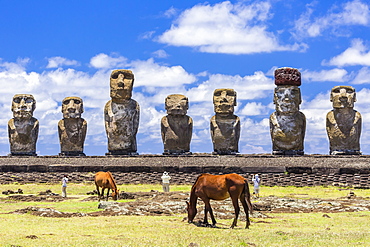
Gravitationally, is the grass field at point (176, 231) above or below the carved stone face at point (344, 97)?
below

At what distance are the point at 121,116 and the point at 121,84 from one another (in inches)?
79.5

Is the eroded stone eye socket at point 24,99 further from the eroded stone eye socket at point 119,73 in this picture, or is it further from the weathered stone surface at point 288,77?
the weathered stone surface at point 288,77

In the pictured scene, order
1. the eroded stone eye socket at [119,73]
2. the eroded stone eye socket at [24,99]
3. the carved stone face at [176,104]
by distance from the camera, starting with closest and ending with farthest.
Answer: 1. the carved stone face at [176,104]
2. the eroded stone eye socket at [119,73]
3. the eroded stone eye socket at [24,99]

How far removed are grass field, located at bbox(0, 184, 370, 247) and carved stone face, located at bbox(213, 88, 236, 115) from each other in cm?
1960

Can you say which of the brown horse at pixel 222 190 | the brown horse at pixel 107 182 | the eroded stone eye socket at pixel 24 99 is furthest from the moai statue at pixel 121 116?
the brown horse at pixel 222 190

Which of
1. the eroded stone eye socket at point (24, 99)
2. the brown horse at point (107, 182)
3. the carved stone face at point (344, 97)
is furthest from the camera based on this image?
the eroded stone eye socket at point (24, 99)

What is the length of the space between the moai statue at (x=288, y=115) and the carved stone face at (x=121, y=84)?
30.1 feet

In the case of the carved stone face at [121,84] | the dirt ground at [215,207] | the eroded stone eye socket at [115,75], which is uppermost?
the eroded stone eye socket at [115,75]

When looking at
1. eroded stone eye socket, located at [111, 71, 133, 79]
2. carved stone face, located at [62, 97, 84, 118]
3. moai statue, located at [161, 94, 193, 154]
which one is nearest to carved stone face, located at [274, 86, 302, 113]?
moai statue, located at [161, 94, 193, 154]

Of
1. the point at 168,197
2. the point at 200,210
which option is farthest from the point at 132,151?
the point at 200,210

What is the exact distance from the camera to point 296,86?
36000 mm

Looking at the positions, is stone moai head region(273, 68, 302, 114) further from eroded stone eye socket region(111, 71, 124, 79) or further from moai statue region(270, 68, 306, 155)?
eroded stone eye socket region(111, 71, 124, 79)

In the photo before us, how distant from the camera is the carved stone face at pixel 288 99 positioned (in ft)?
117

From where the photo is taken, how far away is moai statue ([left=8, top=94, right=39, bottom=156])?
40.7 metres
